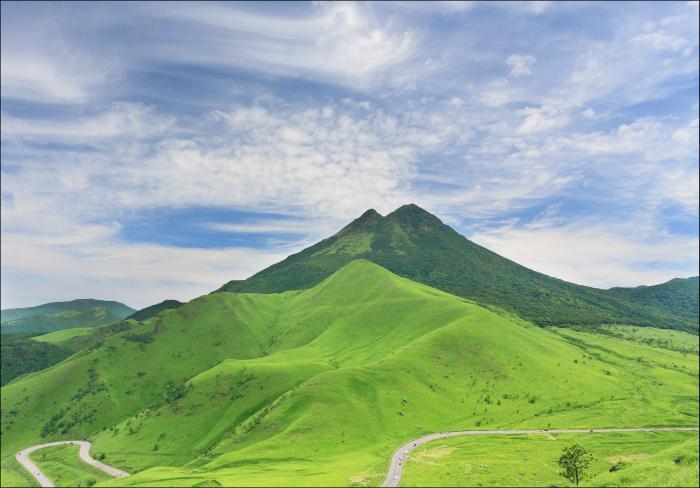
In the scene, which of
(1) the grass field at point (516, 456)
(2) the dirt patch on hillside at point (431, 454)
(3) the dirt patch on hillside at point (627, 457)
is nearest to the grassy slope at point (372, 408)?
(2) the dirt patch on hillside at point (431, 454)

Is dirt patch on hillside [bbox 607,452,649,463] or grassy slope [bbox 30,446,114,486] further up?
dirt patch on hillside [bbox 607,452,649,463]

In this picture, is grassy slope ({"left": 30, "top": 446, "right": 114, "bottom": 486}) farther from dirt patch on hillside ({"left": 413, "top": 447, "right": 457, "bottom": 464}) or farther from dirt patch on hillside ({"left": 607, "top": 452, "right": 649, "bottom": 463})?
dirt patch on hillside ({"left": 607, "top": 452, "right": 649, "bottom": 463})

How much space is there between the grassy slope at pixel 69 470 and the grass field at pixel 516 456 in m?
125

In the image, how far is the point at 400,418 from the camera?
138250 millimetres

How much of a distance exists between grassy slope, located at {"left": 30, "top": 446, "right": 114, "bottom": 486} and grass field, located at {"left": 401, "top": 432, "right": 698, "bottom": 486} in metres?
125

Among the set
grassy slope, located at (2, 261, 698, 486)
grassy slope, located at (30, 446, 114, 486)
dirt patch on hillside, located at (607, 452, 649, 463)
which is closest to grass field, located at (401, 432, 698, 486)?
dirt patch on hillside, located at (607, 452, 649, 463)

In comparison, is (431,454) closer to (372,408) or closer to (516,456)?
(516,456)

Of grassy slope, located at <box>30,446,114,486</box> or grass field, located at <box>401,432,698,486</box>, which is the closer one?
grass field, located at <box>401,432,698,486</box>

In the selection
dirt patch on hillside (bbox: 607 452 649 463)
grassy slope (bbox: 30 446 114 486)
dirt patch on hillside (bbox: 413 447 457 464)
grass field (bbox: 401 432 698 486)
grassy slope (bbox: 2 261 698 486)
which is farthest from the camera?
grassy slope (bbox: 30 446 114 486)

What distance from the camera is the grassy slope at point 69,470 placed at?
529ft

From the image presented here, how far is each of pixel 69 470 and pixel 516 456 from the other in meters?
179

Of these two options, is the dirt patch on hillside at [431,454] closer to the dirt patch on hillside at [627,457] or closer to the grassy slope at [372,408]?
the grassy slope at [372,408]

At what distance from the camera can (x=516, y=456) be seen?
333 feet

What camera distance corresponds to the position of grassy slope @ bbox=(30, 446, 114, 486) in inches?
6344
